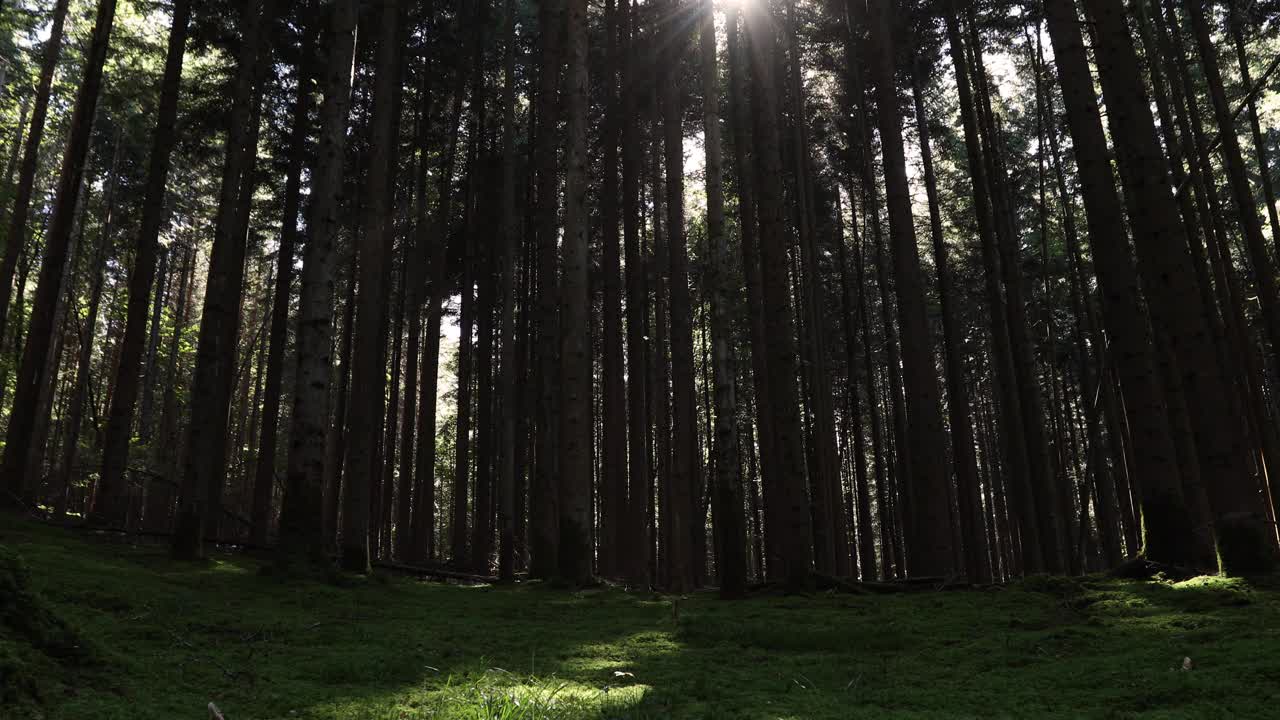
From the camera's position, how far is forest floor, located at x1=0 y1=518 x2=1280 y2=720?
265cm

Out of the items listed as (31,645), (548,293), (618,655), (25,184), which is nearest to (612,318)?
(548,293)

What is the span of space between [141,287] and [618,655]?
10909mm

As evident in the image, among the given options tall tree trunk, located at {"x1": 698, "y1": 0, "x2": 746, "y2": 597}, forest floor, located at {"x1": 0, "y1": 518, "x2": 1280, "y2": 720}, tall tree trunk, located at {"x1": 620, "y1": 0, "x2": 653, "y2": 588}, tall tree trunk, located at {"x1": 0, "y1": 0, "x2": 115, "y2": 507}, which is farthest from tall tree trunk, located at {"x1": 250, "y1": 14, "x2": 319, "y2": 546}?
tall tree trunk, located at {"x1": 698, "y1": 0, "x2": 746, "y2": 597}

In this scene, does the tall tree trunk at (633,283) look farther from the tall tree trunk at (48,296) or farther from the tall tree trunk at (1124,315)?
the tall tree trunk at (48,296)

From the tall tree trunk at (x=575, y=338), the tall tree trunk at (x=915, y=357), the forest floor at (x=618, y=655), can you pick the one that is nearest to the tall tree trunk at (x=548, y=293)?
the tall tree trunk at (x=575, y=338)

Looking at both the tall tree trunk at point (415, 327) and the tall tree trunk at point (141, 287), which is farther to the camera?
the tall tree trunk at point (415, 327)

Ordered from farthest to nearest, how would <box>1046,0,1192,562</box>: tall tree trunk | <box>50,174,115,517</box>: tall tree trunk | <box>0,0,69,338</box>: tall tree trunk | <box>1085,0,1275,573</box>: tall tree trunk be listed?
<box>50,174,115,517</box>: tall tree trunk, <box>0,0,69,338</box>: tall tree trunk, <box>1046,0,1192,562</box>: tall tree trunk, <box>1085,0,1275,573</box>: tall tree trunk

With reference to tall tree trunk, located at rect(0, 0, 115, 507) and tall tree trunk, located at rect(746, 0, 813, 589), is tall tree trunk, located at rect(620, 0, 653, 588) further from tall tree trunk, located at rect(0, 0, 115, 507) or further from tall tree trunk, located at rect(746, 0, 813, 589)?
tall tree trunk, located at rect(0, 0, 115, 507)

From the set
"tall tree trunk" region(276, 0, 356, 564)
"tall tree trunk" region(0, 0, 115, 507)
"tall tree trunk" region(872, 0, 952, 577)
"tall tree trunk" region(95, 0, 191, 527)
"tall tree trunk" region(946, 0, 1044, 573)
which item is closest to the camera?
"tall tree trunk" region(276, 0, 356, 564)

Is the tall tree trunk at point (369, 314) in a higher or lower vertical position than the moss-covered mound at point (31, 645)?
higher

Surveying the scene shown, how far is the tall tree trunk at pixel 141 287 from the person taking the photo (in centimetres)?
1124

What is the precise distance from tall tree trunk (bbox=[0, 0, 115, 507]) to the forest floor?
7.60 meters

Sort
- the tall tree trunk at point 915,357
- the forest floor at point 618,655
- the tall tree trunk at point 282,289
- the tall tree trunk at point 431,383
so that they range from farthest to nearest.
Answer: the tall tree trunk at point 431,383, the tall tree trunk at point 282,289, the tall tree trunk at point 915,357, the forest floor at point 618,655

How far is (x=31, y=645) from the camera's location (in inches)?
A: 96.3
